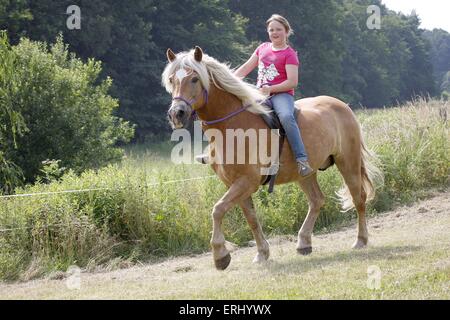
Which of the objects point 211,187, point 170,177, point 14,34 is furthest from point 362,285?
point 14,34

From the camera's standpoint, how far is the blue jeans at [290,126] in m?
7.54

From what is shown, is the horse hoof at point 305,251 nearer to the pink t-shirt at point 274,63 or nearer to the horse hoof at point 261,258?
the horse hoof at point 261,258

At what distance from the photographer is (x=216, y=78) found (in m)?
7.23

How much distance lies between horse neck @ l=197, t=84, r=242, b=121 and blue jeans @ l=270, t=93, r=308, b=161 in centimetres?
62

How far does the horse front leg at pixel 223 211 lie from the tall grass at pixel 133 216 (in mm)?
2384

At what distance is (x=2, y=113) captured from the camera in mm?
13516

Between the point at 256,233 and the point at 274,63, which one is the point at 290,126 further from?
the point at 256,233

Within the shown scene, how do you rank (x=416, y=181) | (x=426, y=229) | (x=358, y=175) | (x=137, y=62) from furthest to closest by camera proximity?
(x=137, y=62), (x=416, y=181), (x=426, y=229), (x=358, y=175)

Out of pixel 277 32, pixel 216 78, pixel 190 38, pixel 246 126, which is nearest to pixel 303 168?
pixel 246 126

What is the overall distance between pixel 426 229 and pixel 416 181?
155 inches

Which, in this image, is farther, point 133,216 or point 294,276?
point 133,216

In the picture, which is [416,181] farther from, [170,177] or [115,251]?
[115,251]

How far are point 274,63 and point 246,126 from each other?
1047 mm

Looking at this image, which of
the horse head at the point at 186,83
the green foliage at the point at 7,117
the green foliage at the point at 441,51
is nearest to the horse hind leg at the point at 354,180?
the horse head at the point at 186,83
